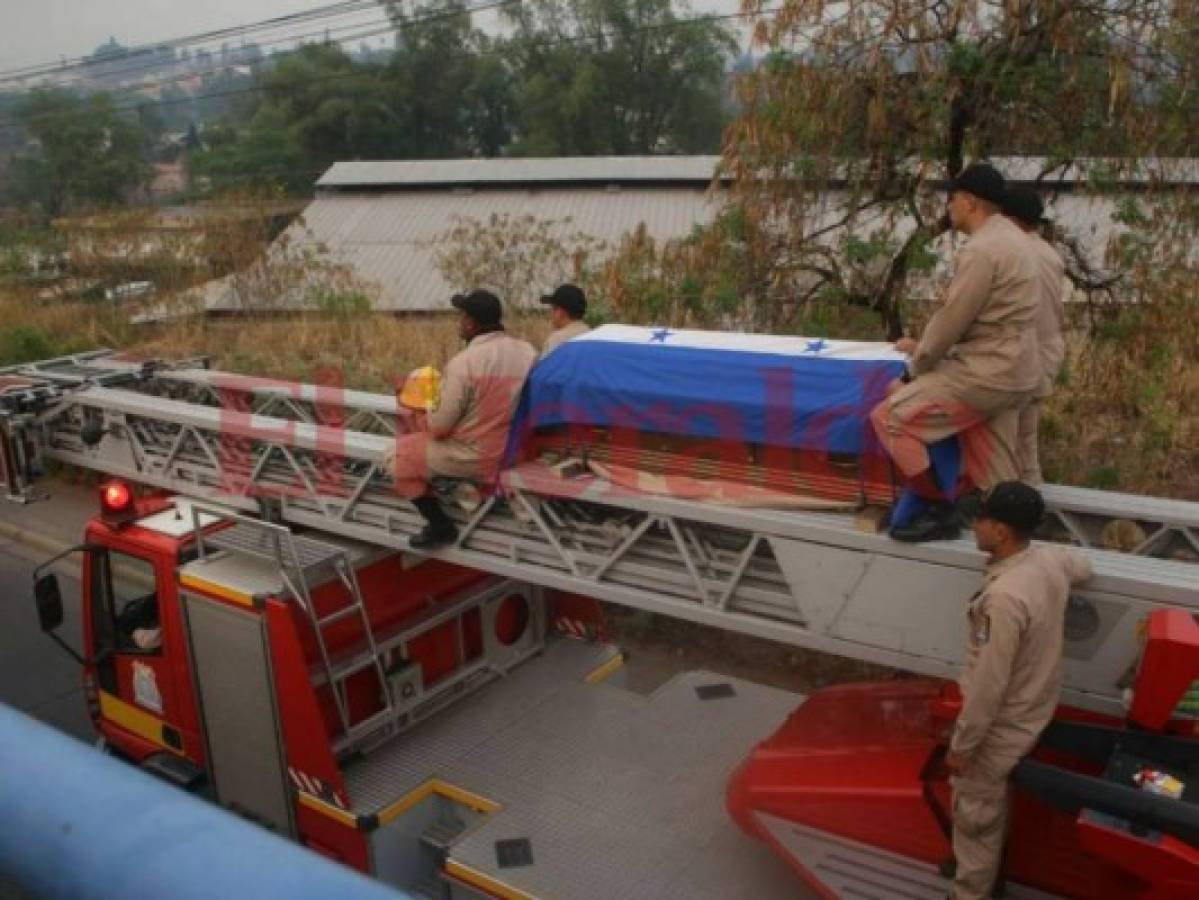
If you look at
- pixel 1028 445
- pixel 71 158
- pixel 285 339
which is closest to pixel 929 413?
pixel 1028 445

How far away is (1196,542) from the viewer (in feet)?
12.4

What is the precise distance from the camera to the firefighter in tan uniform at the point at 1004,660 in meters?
3.03

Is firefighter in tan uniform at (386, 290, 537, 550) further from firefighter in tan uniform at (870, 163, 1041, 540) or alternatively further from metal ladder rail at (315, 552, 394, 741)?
firefighter in tan uniform at (870, 163, 1041, 540)

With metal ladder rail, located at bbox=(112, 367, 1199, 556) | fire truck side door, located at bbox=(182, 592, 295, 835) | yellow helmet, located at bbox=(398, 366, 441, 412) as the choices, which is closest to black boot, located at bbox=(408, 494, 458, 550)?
yellow helmet, located at bbox=(398, 366, 441, 412)

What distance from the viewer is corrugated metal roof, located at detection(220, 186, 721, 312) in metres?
20.2

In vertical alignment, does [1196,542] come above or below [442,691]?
above

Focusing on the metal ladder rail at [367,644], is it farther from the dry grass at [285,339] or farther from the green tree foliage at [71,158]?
the green tree foliage at [71,158]

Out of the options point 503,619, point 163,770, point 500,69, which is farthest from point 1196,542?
point 500,69

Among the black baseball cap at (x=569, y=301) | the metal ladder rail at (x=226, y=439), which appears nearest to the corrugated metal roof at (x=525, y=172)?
the metal ladder rail at (x=226, y=439)

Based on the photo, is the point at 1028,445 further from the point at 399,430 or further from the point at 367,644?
the point at 399,430

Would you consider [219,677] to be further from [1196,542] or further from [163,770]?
[1196,542]

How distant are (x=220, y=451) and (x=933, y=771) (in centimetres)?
403

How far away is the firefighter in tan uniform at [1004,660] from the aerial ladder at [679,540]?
167 mm

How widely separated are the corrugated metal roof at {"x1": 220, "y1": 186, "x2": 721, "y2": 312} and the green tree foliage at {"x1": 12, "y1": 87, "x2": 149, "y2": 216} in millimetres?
31155
